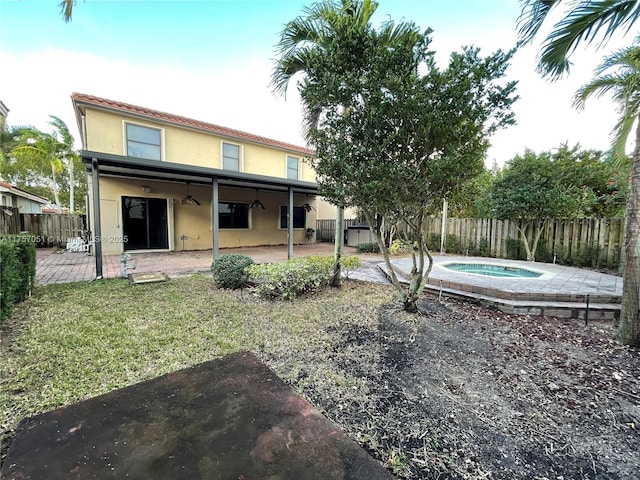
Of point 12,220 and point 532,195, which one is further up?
point 532,195

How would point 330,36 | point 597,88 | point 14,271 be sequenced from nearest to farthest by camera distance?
point 330,36
point 14,271
point 597,88

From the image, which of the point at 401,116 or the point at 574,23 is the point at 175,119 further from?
the point at 574,23

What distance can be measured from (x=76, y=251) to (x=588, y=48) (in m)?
14.3

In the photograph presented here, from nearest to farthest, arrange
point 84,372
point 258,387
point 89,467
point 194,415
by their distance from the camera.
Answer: point 89,467 < point 194,415 < point 258,387 < point 84,372

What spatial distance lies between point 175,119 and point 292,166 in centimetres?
562

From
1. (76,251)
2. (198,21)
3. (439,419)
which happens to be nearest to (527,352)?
(439,419)

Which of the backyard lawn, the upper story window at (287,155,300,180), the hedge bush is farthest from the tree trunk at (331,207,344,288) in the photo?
the upper story window at (287,155,300,180)

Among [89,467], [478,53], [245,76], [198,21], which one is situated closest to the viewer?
[89,467]

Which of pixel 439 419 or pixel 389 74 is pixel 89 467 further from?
pixel 389 74

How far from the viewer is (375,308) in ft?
14.6

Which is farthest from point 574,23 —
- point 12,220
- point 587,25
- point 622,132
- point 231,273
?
point 12,220

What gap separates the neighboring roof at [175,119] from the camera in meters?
8.68

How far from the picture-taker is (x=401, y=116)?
10.9 feet

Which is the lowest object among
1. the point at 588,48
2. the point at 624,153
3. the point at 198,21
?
the point at 624,153
